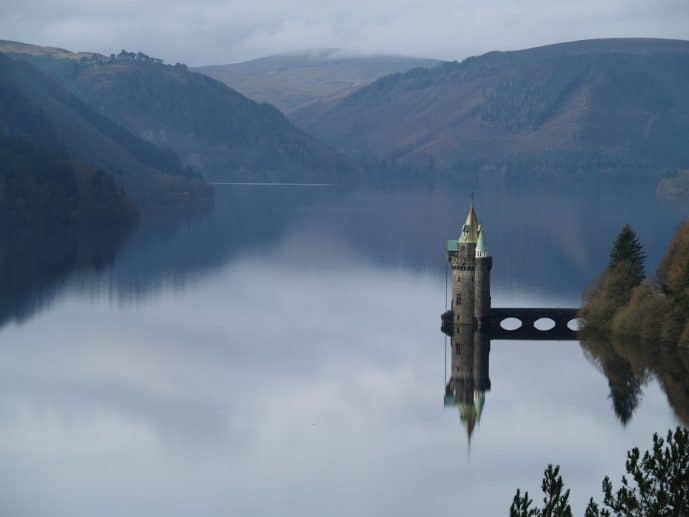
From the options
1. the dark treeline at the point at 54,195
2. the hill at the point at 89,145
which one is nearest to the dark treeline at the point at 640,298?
the dark treeline at the point at 54,195

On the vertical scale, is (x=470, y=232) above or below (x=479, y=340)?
above

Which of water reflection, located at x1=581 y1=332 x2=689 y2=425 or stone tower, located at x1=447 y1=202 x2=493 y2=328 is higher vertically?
stone tower, located at x1=447 y1=202 x2=493 y2=328

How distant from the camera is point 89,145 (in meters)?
178

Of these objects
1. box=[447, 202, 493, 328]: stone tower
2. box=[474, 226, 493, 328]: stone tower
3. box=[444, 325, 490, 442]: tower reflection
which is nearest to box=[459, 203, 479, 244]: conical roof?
box=[447, 202, 493, 328]: stone tower

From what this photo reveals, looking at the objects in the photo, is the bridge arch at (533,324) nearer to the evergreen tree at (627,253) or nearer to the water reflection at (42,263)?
the evergreen tree at (627,253)

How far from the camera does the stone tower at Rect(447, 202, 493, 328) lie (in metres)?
54.2

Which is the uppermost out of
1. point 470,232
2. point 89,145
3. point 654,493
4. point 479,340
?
point 89,145

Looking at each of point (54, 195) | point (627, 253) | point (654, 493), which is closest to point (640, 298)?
point (627, 253)

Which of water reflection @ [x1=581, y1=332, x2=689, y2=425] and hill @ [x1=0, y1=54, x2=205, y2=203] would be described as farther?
hill @ [x1=0, y1=54, x2=205, y2=203]

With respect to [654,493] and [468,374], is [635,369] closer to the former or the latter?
[468,374]

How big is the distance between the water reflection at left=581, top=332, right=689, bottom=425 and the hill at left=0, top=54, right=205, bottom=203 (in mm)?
105208

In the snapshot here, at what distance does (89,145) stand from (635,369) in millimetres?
139424

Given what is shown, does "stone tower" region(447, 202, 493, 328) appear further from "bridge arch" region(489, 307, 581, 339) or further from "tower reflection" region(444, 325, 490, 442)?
"bridge arch" region(489, 307, 581, 339)

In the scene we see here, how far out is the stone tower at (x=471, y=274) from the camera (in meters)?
54.2
